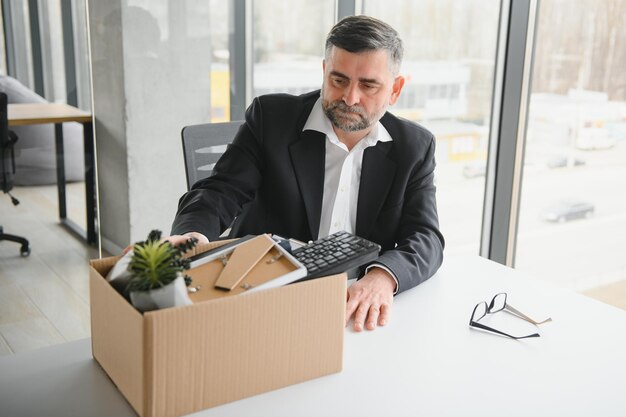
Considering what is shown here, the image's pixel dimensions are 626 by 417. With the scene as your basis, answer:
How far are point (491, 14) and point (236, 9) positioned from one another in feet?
4.08

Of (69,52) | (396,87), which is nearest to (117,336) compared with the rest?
(396,87)

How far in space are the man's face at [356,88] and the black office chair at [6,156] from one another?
61.9 inches

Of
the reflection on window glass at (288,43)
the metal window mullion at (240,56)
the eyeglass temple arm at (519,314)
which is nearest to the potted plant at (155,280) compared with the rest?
the eyeglass temple arm at (519,314)

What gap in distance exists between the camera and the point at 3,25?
8.54 feet

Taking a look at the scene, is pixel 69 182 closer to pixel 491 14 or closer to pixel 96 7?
pixel 96 7

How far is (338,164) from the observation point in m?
1.89

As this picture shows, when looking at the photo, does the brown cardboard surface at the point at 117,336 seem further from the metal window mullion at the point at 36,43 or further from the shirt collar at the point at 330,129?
the metal window mullion at the point at 36,43

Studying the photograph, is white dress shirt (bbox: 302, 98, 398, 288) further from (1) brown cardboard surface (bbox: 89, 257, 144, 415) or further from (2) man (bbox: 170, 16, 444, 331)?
(1) brown cardboard surface (bbox: 89, 257, 144, 415)

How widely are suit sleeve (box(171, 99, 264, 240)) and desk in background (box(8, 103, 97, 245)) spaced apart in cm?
131

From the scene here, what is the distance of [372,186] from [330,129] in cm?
20

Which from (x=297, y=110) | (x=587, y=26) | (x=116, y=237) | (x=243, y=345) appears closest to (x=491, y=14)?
(x=587, y=26)

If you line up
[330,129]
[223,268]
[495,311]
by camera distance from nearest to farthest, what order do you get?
[223,268], [495,311], [330,129]

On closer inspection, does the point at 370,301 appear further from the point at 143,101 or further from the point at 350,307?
the point at 143,101

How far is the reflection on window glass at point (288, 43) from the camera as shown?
138 inches
